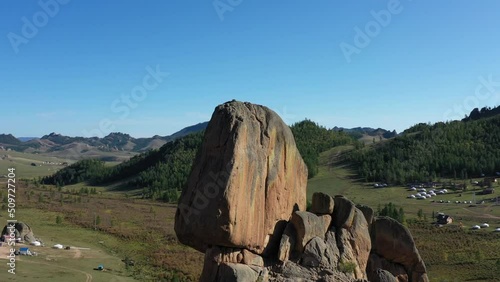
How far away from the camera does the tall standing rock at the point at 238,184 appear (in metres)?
24.5

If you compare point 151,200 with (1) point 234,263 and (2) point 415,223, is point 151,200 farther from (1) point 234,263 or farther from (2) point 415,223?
(1) point 234,263

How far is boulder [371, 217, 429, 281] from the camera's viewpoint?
3212cm

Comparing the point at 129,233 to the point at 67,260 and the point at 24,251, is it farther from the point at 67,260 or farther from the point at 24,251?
the point at 24,251

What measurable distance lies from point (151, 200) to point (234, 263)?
152 m

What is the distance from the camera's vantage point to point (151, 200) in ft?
564

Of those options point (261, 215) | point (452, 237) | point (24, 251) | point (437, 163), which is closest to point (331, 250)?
point (261, 215)

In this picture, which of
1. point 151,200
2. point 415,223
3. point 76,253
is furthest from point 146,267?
point 151,200

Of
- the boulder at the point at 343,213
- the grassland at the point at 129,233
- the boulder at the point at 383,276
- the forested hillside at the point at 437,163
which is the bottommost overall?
the grassland at the point at 129,233

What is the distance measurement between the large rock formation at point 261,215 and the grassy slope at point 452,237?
36283mm

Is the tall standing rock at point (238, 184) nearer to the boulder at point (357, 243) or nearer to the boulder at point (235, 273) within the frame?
the boulder at point (235, 273)

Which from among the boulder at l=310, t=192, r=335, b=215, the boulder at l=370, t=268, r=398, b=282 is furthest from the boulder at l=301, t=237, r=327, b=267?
the boulder at l=370, t=268, r=398, b=282

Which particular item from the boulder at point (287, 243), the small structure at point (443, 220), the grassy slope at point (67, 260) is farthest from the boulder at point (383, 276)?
the small structure at point (443, 220)

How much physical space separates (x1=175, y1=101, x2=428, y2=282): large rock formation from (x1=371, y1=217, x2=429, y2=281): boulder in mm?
1280

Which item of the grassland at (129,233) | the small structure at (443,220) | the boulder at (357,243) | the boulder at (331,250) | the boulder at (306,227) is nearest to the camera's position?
the boulder at (306,227)
